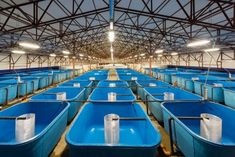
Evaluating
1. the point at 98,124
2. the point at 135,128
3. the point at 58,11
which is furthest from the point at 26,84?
the point at 135,128

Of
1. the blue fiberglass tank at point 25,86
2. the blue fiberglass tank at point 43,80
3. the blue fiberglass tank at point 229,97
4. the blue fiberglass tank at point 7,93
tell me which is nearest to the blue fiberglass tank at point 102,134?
the blue fiberglass tank at point 229,97

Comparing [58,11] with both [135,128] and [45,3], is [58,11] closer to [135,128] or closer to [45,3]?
[45,3]

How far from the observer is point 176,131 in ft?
8.08

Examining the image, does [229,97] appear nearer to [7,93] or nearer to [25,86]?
[7,93]

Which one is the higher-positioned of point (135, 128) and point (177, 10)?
point (177, 10)

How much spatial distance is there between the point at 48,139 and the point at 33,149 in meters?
0.40

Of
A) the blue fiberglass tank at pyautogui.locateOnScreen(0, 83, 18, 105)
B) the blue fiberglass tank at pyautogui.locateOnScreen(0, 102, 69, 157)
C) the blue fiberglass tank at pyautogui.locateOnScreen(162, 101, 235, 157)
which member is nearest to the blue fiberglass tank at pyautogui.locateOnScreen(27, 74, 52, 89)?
the blue fiberglass tank at pyautogui.locateOnScreen(0, 83, 18, 105)

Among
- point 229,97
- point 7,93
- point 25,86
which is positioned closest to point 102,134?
point 229,97

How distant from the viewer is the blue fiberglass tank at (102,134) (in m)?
1.61

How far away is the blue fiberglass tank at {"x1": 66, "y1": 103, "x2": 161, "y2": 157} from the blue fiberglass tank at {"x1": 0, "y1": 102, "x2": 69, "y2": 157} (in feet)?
0.99

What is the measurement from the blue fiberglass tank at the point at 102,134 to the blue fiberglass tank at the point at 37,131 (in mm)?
303

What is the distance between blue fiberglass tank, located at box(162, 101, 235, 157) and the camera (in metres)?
1.69

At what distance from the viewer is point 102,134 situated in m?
3.16

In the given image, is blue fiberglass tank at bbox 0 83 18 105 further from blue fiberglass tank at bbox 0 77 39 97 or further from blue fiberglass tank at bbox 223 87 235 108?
blue fiberglass tank at bbox 223 87 235 108
